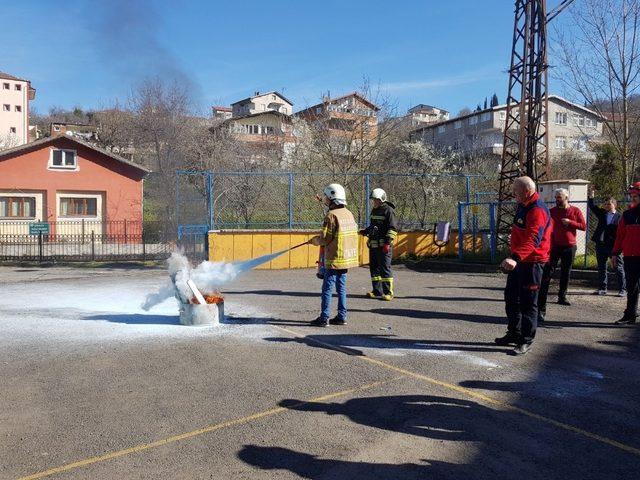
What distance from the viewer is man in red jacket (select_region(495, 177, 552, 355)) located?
19.9ft

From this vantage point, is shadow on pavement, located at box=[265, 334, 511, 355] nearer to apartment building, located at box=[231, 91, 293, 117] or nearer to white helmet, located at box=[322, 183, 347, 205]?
white helmet, located at box=[322, 183, 347, 205]

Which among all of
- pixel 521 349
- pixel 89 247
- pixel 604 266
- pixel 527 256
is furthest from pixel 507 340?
pixel 89 247

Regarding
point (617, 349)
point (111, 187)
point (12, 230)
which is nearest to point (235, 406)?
point (617, 349)

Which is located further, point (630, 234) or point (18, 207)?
point (18, 207)

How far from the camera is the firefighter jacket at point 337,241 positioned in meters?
7.38

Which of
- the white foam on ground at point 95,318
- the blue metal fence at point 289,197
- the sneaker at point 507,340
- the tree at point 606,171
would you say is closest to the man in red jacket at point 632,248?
the sneaker at point 507,340

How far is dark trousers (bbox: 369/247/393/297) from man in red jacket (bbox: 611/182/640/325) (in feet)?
12.1

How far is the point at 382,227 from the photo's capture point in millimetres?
9922

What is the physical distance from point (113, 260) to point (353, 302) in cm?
1327

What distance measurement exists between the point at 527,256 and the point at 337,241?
2.43 metres

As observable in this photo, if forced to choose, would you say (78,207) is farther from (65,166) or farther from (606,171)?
(606,171)

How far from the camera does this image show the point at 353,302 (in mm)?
9516

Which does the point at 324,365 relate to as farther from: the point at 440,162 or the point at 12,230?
the point at 440,162

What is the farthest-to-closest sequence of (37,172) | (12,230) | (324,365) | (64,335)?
(37,172) → (12,230) → (64,335) → (324,365)
